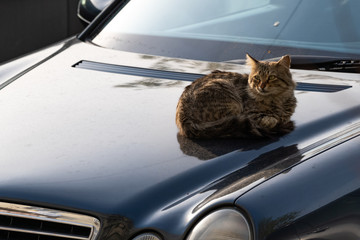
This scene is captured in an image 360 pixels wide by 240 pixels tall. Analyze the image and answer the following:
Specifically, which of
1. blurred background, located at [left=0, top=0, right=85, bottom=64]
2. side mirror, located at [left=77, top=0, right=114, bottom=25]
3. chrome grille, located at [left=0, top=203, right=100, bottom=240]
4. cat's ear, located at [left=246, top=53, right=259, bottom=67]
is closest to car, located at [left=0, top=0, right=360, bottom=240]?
chrome grille, located at [left=0, top=203, right=100, bottom=240]

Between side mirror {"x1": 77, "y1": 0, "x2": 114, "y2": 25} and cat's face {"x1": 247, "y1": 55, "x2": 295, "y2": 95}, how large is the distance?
157 cm

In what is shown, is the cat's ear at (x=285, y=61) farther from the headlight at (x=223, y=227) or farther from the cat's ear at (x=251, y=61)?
the headlight at (x=223, y=227)

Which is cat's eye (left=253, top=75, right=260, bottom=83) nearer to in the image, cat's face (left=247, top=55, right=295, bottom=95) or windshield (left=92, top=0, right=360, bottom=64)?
cat's face (left=247, top=55, right=295, bottom=95)

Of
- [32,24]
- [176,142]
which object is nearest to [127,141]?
[176,142]

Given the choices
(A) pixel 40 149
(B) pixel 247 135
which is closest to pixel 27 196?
(A) pixel 40 149

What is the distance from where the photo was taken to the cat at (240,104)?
108 inches

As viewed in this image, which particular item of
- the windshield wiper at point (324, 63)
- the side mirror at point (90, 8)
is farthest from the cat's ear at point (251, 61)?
the side mirror at point (90, 8)

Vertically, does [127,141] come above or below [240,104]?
below

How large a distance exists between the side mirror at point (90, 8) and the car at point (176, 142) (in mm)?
527

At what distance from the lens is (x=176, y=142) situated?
2.68 meters

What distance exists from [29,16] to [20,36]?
0.32 m

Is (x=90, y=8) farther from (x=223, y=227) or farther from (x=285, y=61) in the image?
(x=223, y=227)

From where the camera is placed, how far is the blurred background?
828 centimetres

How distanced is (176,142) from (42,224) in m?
0.61
